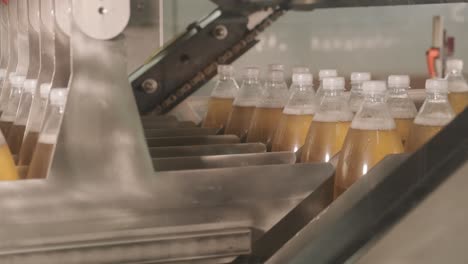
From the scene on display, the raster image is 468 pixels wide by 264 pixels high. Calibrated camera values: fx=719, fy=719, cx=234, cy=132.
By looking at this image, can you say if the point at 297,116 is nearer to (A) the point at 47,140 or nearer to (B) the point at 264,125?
(B) the point at 264,125

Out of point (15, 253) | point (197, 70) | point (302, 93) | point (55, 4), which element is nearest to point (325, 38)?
point (197, 70)

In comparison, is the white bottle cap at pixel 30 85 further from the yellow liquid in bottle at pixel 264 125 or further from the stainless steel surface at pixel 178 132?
the yellow liquid in bottle at pixel 264 125

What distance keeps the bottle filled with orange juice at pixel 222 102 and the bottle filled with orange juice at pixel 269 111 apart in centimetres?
16

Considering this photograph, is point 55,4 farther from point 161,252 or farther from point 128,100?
point 161,252

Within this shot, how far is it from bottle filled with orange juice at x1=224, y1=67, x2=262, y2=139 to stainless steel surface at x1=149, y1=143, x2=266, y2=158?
24 centimetres

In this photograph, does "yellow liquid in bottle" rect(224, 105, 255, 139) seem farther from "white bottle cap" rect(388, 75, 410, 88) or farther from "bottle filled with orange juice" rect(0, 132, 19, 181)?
"bottle filled with orange juice" rect(0, 132, 19, 181)

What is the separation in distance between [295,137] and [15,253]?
1.75 feet

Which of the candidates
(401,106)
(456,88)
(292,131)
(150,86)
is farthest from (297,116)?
(150,86)

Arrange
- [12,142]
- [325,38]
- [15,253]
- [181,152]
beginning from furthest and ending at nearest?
[325,38]
[12,142]
[181,152]
[15,253]

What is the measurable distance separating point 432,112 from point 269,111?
34 centimetres

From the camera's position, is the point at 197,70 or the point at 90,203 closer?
the point at 90,203

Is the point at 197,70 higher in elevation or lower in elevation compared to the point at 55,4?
lower

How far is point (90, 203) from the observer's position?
2.53 ft

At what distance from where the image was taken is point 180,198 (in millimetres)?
810
